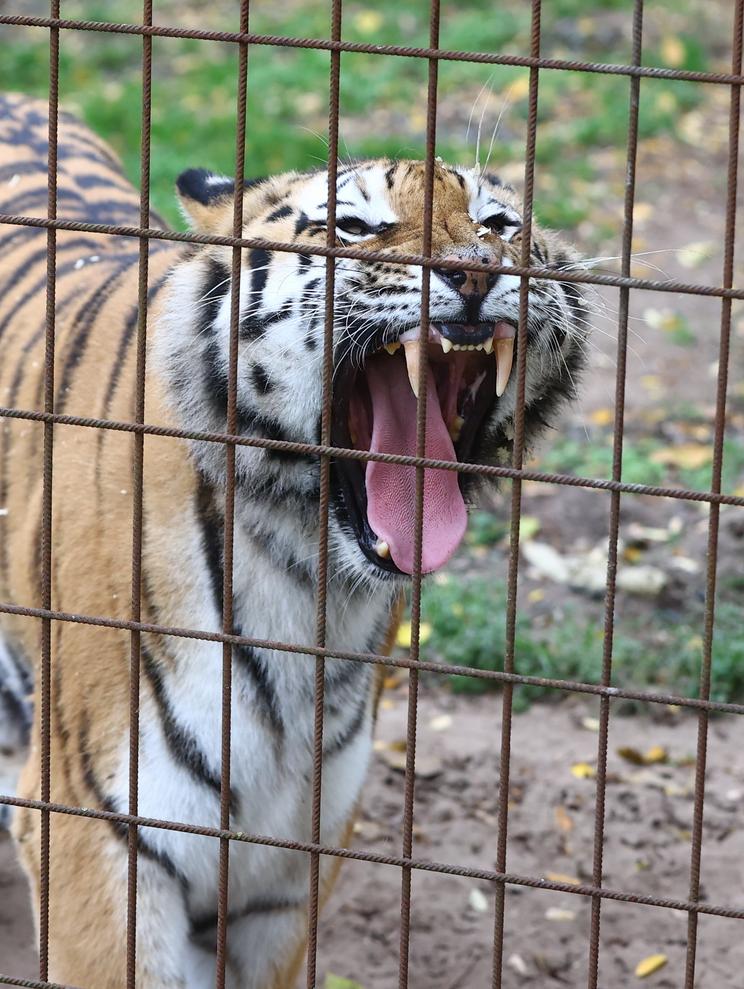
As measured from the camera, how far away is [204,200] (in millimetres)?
2549

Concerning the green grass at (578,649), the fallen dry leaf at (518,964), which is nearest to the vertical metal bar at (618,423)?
the fallen dry leaf at (518,964)

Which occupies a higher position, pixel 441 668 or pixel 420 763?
pixel 441 668

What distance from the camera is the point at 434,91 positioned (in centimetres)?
167

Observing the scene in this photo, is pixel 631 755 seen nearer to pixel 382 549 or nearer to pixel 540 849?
pixel 540 849

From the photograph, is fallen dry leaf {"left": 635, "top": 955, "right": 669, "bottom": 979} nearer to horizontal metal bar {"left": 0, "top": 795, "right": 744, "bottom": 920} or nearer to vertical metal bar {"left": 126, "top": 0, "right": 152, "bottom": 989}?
horizontal metal bar {"left": 0, "top": 795, "right": 744, "bottom": 920}

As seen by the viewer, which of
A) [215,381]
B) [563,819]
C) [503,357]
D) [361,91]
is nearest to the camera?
[503,357]

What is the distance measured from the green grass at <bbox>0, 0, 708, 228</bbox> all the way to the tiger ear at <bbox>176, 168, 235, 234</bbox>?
374 centimetres

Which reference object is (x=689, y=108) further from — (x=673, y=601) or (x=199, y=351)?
(x=199, y=351)

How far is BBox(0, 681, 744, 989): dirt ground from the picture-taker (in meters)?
3.08

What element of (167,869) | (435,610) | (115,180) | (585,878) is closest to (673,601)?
(435,610)

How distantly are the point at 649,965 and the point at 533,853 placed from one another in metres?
0.46

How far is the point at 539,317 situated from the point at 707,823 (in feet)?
5.81

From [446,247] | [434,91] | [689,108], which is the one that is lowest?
[446,247]

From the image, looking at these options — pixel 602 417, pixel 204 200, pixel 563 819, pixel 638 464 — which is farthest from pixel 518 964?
pixel 602 417
